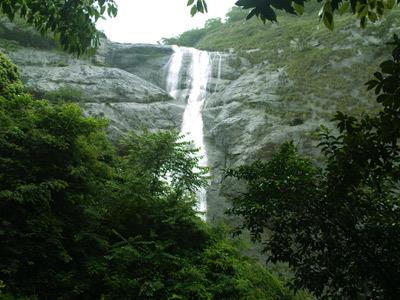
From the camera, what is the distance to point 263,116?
786 inches

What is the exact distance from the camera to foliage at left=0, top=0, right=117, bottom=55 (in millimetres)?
4051

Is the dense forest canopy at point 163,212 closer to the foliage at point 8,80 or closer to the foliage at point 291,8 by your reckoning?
the foliage at point 291,8

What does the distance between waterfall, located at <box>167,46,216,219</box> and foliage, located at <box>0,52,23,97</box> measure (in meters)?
8.42

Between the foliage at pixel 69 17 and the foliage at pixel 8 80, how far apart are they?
10545 mm

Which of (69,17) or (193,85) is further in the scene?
(193,85)

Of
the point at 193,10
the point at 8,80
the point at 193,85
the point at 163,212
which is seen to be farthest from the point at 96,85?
the point at 193,10

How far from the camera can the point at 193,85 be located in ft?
89.8

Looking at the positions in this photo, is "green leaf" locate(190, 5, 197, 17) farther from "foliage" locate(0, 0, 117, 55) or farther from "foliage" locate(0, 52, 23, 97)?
"foliage" locate(0, 52, 23, 97)

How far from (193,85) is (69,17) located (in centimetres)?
2349

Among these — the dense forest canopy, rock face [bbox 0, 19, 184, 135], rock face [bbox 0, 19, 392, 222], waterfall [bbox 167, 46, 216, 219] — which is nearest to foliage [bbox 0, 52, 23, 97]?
the dense forest canopy

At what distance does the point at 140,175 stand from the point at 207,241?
2503 mm

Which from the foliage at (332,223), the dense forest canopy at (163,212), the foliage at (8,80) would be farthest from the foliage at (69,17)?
the foliage at (8,80)

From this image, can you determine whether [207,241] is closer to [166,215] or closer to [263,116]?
[166,215]

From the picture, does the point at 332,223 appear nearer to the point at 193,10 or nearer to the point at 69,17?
the point at 193,10
